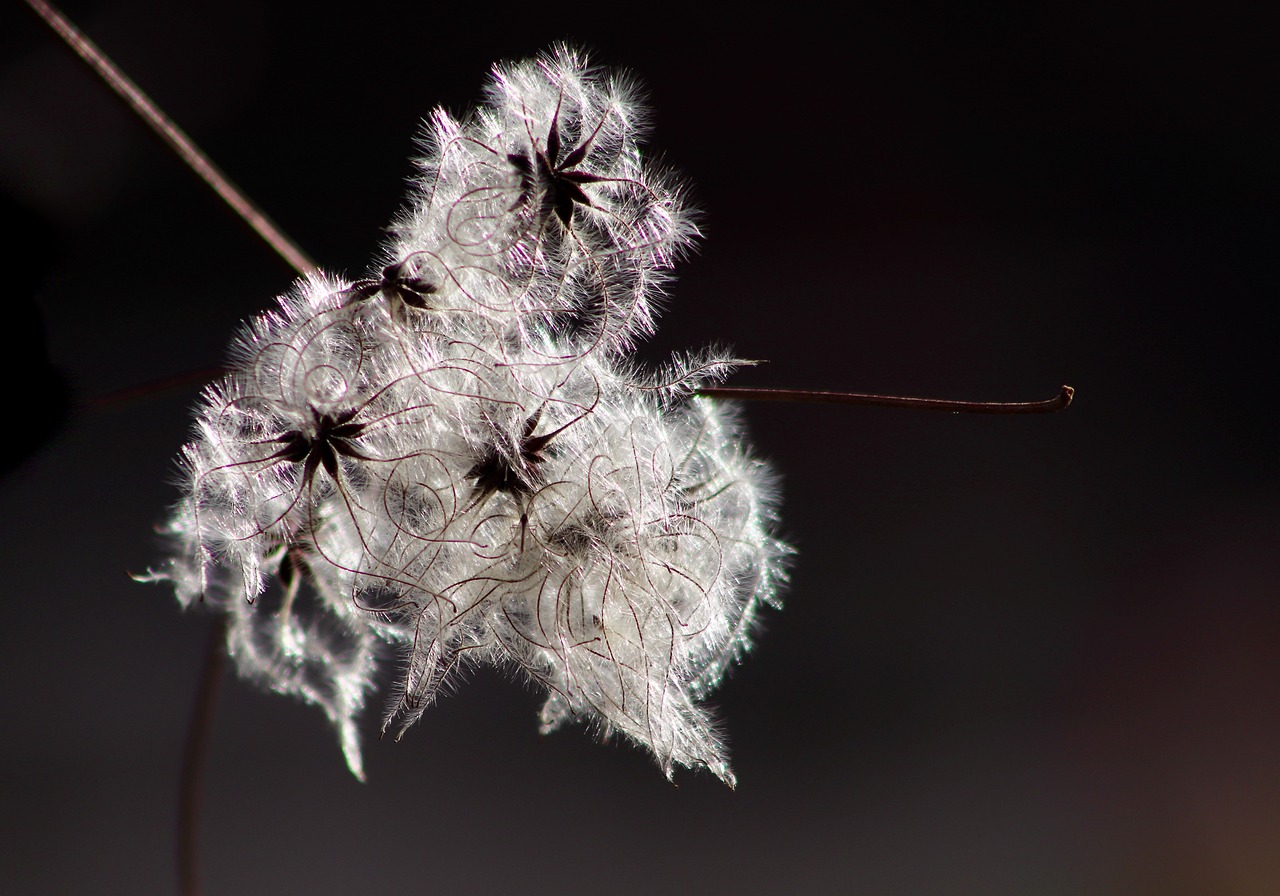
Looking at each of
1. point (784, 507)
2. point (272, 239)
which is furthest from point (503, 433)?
point (784, 507)

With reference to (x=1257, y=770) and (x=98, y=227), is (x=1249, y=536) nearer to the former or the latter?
(x=1257, y=770)

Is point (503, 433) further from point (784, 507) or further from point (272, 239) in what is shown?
point (784, 507)

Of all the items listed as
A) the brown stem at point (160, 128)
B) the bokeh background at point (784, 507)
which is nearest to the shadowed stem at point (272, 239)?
the brown stem at point (160, 128)

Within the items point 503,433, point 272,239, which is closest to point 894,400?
point 503,433

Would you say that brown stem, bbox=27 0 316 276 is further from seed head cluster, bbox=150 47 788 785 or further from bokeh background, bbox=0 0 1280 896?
bokeh background, bbox=0 0 1280 896

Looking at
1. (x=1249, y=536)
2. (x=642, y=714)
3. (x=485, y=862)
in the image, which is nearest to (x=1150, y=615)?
(x=1249, y=536)

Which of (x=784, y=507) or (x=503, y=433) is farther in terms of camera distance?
(x=784, y=507)

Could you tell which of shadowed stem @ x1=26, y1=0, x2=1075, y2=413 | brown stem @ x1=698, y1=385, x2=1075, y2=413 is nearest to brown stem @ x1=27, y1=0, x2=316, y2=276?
shadowed stem @ x1=26, y1=0, x2=1075, y2=413

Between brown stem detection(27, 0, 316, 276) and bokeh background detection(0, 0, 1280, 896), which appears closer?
brown stem detection(27, 0, 316, 276)
